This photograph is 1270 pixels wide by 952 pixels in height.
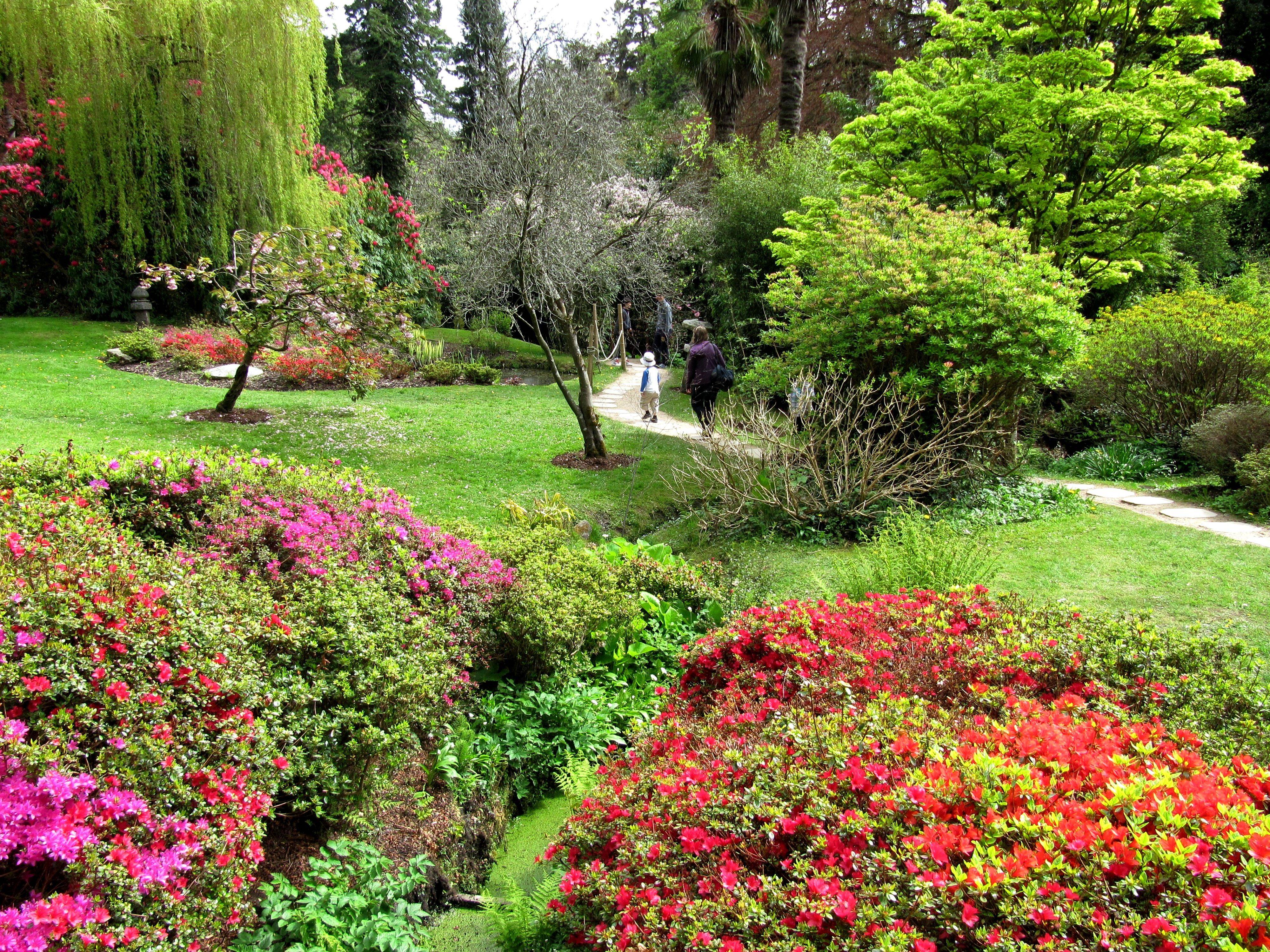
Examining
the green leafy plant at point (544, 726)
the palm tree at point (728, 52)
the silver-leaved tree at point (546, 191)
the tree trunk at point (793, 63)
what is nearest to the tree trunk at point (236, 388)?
the silver-leaved tree at point (546, 191)

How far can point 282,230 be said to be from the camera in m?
9.33

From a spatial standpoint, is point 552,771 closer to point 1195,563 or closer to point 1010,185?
point 1195,563

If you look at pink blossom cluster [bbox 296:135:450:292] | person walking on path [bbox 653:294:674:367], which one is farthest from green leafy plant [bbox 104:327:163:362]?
person walking on path [bbox 653:294:674:367]

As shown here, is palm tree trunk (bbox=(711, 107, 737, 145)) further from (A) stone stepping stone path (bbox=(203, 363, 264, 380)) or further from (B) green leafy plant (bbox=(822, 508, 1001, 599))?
(B) green leafy plant (bbox=(822, 508, 1001, 599))

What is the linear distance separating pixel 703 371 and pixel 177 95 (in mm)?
10280

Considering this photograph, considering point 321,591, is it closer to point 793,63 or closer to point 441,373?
point 441,373

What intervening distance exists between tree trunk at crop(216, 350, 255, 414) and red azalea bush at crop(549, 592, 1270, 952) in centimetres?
885

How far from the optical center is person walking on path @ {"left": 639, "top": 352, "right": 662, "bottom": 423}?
1191cm

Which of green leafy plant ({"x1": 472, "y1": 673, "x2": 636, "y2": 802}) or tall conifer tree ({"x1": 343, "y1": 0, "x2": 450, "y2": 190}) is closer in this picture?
green leafy plant ({"x1": 472, "y1": 673, "x2": 636, "y2": 802})

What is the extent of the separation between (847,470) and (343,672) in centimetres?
546

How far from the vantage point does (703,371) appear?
35.9 feet

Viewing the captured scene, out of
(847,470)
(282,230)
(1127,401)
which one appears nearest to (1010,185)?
(1127,401)

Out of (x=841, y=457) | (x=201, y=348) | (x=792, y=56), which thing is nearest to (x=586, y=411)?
(x=841, y=457)

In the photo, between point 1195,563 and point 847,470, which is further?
point 847,470
